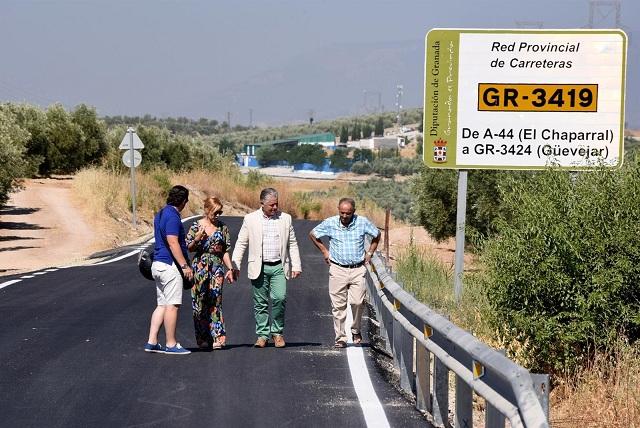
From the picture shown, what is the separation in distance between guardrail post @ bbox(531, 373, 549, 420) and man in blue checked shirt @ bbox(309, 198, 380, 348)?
7.01m

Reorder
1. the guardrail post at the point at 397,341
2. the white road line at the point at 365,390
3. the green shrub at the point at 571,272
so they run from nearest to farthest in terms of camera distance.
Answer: the white road line at the point at 365,390
the guardrail post at the point at 397,341
the green shrub at the point at 571,272

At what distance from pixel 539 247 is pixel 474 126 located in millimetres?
7010

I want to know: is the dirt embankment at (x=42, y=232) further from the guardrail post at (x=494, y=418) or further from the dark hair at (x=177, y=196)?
the guardrail post at (x=494, y=418)

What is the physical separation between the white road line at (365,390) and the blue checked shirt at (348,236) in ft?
3.44

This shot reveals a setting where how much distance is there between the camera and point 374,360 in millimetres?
11758

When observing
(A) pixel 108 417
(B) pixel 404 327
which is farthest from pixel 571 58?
(A) pixel 108 417

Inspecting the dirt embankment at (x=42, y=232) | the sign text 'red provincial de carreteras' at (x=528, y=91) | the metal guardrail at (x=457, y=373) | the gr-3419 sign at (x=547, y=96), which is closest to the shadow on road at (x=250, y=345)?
the metal guardrail at (x=457, y=373)

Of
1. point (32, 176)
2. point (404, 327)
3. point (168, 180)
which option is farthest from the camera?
point (32, 176)

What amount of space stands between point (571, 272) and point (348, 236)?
274 cm

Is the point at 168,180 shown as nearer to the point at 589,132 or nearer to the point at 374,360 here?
the point at 589,132

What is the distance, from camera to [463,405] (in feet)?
24.4

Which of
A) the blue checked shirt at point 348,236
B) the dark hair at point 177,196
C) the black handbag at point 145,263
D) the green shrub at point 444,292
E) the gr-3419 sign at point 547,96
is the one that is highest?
the gr-3419 sign at point 547,96

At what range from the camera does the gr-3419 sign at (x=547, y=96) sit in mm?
17719

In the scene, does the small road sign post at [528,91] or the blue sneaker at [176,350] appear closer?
the blue sneaker at [176,350]
